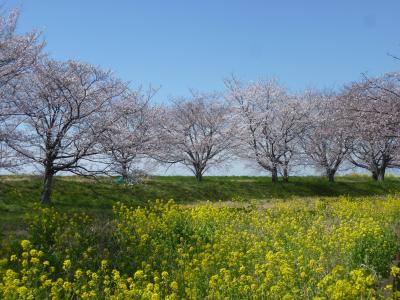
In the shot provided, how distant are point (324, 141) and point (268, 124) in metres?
5.84

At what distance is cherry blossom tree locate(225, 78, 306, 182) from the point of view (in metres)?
37.6

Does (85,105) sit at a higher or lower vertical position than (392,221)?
higher

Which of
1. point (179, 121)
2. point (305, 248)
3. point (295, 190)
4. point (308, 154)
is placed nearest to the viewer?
point (305, 248)

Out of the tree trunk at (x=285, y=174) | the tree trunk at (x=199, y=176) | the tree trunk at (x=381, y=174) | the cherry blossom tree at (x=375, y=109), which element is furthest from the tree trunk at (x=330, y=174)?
the cherry blossom tree at (x=375, y=109)

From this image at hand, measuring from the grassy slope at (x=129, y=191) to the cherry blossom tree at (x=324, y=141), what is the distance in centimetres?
287

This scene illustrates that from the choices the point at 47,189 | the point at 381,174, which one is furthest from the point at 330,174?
the point at 47,189

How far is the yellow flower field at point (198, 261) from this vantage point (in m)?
6.97

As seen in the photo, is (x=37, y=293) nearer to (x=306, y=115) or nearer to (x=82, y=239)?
(x=82, y=239)

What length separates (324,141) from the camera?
4044cm

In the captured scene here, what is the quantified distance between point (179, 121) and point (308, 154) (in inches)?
452

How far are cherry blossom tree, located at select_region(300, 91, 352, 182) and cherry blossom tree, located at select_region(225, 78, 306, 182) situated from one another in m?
1.13

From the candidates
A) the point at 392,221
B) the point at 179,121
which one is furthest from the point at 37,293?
the point at 179,121

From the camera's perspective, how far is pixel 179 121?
38.2 meters

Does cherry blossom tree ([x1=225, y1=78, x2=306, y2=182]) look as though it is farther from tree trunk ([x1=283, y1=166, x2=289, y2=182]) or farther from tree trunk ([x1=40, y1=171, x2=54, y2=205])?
tree trunk ([x1=40, y1=171, x2=54, y2=205])
